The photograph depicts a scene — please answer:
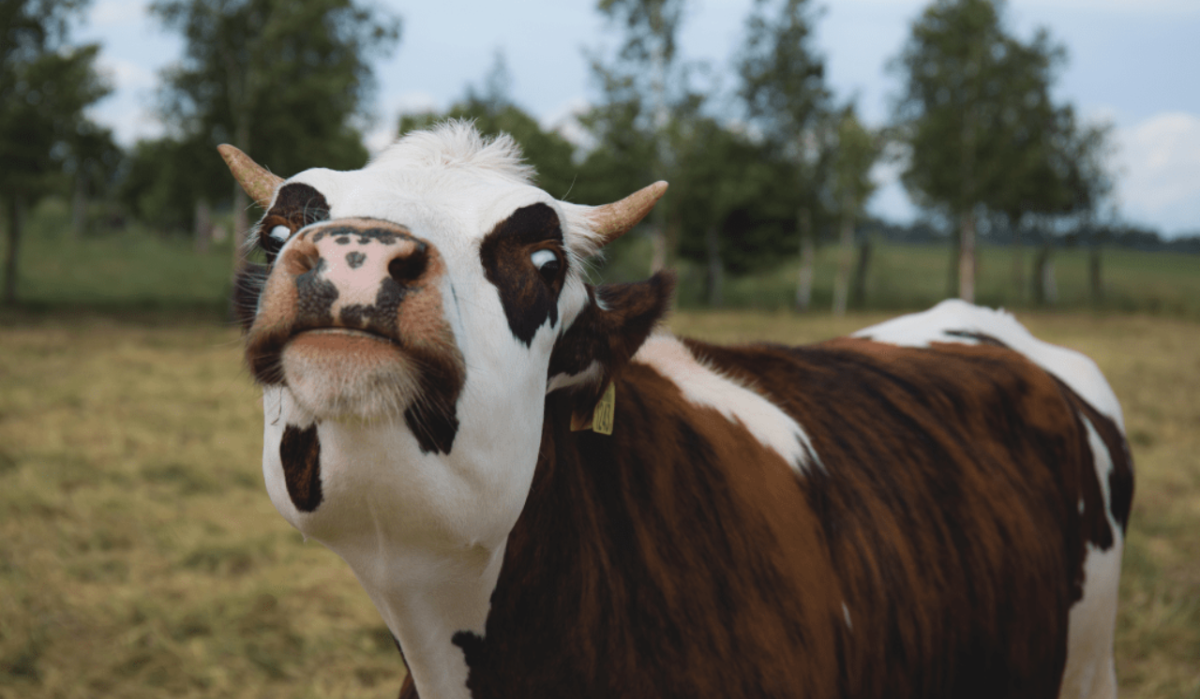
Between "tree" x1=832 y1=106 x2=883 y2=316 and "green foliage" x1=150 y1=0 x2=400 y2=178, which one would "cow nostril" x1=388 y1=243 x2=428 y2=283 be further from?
"tree" x1=832 y1=106 x2=883 y2=316

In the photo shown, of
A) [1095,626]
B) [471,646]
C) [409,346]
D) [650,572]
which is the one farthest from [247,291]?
[1095,626]

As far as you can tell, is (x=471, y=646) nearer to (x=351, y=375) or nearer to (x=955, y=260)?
(x=351, y=375)

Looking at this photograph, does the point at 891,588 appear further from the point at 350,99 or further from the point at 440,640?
the point at 350,99

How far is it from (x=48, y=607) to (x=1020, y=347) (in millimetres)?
5126

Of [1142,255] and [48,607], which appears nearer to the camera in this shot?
[48,607]

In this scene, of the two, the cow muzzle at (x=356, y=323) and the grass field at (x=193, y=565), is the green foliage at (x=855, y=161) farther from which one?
the cow muzzle at (x=356, y=323)

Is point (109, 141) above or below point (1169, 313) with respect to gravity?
above

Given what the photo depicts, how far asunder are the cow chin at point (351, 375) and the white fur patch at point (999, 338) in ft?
8.31

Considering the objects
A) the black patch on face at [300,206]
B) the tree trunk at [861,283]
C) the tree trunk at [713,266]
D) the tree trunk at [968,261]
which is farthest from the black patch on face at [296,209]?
the tree trunk at [861,283]

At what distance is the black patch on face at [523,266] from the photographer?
143cm

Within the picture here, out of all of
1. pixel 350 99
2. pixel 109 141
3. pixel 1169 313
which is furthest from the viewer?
pixel 1169 313

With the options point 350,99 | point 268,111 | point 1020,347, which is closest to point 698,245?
point 350,99

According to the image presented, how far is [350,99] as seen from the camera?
22375 mm

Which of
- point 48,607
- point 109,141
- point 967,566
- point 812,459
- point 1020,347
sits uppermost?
point 109,141
